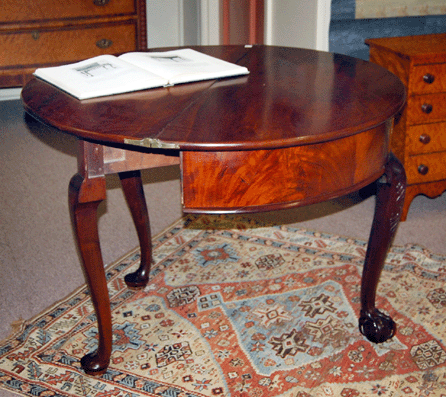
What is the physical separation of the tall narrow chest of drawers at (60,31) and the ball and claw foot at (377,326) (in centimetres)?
288

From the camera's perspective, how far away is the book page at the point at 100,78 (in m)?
1.58

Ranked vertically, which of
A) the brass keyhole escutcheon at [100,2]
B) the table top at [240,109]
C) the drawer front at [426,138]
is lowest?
the drawer front at [426,138]

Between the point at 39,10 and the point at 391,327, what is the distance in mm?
3148

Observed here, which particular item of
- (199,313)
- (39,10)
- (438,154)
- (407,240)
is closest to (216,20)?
(39,10)

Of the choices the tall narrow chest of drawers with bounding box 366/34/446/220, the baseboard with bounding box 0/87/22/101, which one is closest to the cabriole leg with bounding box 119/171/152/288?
the tall narrow chest of drawers with bounding box 366/34/446/220

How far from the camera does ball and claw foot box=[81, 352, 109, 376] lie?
1814 millimetres

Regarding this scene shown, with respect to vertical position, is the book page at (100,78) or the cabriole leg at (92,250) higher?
the book page at (100,78)

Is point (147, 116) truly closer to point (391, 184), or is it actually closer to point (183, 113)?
point (183, 113)

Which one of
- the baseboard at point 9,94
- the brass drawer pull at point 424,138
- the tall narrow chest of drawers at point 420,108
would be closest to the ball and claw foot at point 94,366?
the tall narrow chest of drawers at point 420,108

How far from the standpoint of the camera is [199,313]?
7.04ft

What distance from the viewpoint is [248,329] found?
204cm

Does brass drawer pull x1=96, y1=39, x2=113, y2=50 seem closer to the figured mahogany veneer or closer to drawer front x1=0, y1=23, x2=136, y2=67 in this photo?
drawer front x1=0, y1=23, x2=136, y2=67

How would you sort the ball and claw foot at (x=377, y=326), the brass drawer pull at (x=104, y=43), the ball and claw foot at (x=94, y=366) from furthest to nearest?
the brass drawer pull at (x=104, y=43), the ball and claw foot at (x=377, y=326), the ball and claw foot at (x=94, y=366)

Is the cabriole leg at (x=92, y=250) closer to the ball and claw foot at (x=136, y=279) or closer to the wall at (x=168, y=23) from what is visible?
the ball and claw foot at (x=136, y=279)
